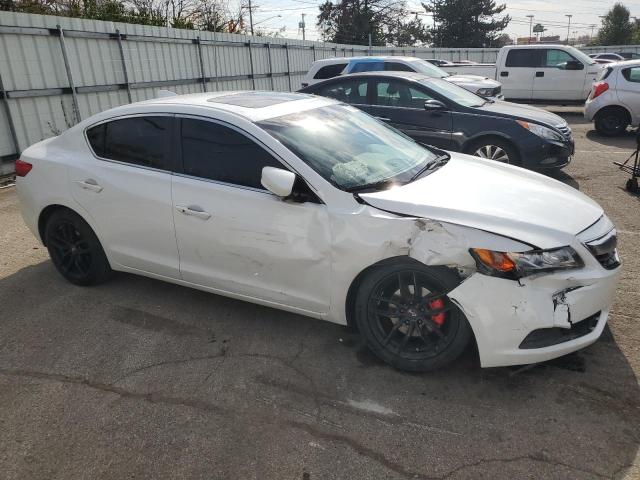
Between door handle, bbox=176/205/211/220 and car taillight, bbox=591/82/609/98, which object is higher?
door handle, bbox=176/205/211/220

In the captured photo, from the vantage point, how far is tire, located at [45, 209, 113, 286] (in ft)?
13.4

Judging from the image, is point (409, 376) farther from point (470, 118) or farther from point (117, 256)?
point (470, 118)

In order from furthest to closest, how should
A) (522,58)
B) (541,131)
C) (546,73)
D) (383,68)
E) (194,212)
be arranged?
(522,58) → (546,73) → (383,68) → (541,131) → (194,212)

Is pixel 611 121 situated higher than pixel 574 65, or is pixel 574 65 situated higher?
pixel 574 65

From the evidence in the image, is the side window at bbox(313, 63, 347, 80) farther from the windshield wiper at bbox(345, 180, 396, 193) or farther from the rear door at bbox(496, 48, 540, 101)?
the windshield wiper at bbox(345, 180, 396, 193)

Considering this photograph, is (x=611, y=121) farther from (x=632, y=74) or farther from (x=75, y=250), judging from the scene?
(x=75, y=250)

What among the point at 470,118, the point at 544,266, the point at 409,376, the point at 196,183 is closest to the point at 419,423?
the point at 409,376

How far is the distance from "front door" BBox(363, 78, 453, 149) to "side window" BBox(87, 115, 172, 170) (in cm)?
431

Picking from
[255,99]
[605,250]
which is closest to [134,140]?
[255,99]

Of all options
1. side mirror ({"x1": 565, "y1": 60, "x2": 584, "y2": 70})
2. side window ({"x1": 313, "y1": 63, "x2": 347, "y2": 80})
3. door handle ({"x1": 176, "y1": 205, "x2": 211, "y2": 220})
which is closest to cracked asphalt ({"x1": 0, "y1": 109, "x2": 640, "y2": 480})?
door handle ({"x1": 176, "y1": 205, "x2": 211, "y2": 220})

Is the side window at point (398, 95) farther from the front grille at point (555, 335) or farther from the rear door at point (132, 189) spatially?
the front grille at point (555, 335)

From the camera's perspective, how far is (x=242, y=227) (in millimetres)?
3238

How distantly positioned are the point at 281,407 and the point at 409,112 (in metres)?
5.48

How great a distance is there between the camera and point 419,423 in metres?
2.62
